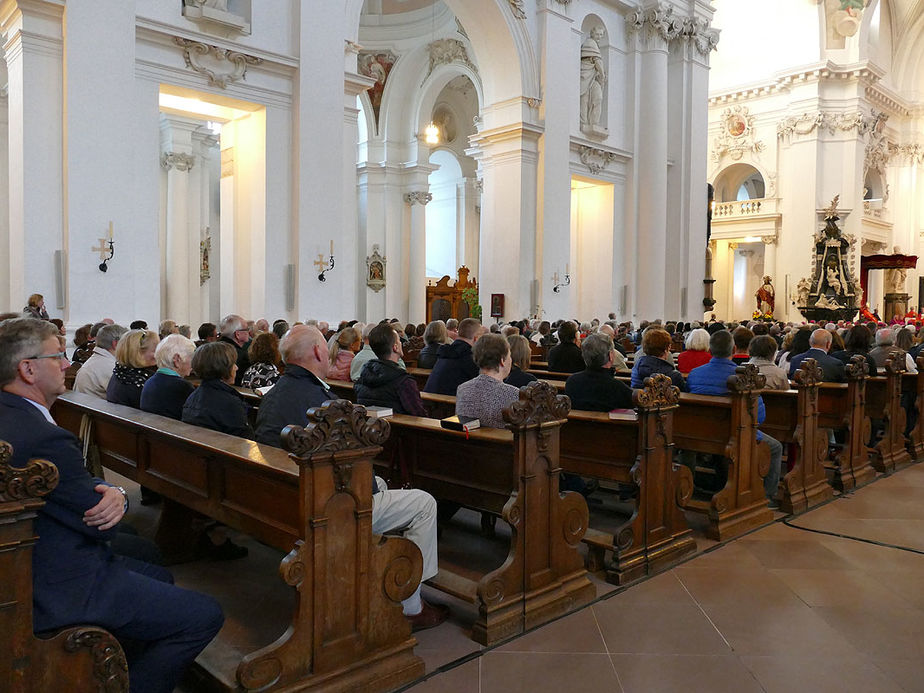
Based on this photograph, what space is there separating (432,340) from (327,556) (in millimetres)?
4801

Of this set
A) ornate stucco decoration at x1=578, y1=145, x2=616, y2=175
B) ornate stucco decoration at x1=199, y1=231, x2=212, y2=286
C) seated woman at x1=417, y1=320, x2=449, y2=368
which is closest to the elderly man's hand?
seated woman at x1=417, y1=320, x2=449, y2=368

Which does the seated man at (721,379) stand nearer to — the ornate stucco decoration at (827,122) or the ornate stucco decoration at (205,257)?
the ornate stucco decoration at (205,257)

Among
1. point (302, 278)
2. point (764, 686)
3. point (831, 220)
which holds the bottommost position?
point (764, 686)

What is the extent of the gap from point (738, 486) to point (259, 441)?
3281mm

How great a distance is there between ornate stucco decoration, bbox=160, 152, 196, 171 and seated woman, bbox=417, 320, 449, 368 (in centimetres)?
1145

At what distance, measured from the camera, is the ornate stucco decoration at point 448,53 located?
19.2 metres

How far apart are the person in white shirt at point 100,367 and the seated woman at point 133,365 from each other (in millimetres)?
765

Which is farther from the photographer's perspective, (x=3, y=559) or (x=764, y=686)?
(x=764, y=686)

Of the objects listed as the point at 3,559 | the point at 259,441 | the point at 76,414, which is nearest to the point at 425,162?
the point at 76,414

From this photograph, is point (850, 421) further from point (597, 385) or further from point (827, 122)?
point (827, 122)

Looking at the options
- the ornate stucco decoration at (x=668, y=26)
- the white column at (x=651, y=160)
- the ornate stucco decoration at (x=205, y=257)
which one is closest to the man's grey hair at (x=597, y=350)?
the white column at (x=651, y=160)

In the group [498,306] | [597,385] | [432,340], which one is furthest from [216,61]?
[597,385]

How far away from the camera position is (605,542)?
413 centimetres

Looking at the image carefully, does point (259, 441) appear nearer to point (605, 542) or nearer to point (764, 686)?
point (605, 542)
